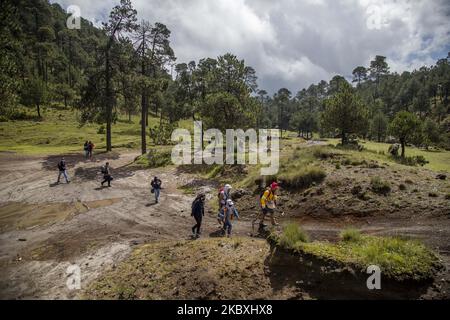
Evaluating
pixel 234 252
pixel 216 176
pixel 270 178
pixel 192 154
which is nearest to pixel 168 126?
pixel 192 154

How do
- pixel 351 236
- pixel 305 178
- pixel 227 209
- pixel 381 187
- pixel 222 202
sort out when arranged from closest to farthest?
pixel 351 236, pixel 227 209, pixel 222 202, pixel 381 187, pixel 305 178

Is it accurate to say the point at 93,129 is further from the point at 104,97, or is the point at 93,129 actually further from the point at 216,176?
the point at 216,176

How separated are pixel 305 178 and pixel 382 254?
29.8 ft

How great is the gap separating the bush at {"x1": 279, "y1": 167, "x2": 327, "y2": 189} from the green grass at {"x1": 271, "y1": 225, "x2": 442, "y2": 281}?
7355mm

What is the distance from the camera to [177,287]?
841cm

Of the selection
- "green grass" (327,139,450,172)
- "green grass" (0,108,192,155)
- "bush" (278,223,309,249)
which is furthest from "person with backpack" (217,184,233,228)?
"green grass" (0,108,192,155)

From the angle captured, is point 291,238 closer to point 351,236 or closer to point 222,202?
point 351,236

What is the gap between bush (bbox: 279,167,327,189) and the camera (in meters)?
17.0

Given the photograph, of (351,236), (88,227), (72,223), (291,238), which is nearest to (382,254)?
(351,236)

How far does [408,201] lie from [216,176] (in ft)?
50.3

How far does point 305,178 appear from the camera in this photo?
17.2m

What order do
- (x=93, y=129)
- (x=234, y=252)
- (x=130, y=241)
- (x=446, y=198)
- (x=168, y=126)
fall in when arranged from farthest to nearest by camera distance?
1. (x=93, y=129)
2. (x=168, y=126)
3. (x=446, y=198)
4. (x=130, y=241)
5. (x=234, y=252)

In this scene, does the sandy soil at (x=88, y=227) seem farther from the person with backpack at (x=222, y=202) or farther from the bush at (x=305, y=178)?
the bush at (x=305, y=178)

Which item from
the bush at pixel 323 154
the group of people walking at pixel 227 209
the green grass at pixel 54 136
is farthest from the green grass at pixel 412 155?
the green grass at pixel 54 136
